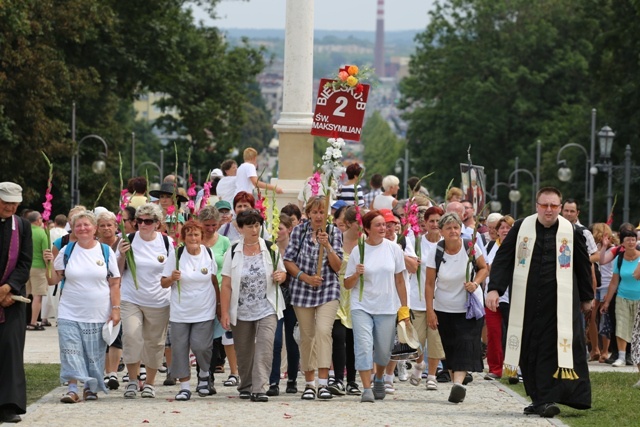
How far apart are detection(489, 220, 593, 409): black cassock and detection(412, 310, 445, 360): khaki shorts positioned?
201cm

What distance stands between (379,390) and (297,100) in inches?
417

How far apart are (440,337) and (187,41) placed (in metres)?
33.5

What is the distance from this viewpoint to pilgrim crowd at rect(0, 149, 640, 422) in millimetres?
14115

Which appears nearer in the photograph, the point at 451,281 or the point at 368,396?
the point at 368,396

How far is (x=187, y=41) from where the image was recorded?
48.6 metres

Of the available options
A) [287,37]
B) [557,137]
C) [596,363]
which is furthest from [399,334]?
[557,137]

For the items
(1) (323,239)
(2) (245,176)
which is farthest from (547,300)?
(2) (245,176)

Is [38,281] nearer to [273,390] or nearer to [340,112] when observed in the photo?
Result: [340,112]

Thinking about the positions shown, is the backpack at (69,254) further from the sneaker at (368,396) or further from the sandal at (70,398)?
the sneaker at (368,396)

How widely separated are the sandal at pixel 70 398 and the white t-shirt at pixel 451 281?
3423 millimetres

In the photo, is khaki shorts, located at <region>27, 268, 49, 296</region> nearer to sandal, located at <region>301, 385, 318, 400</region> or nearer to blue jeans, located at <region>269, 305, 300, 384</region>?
blue jeans, located at <region>269, 305, 300, 384</region>

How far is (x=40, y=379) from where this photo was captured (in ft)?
54.7

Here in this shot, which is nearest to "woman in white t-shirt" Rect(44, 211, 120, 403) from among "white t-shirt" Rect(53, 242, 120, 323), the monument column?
"white t-shirt" Rect(53, 242, 120, 323)

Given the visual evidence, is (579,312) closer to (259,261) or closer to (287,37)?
(259,261)
